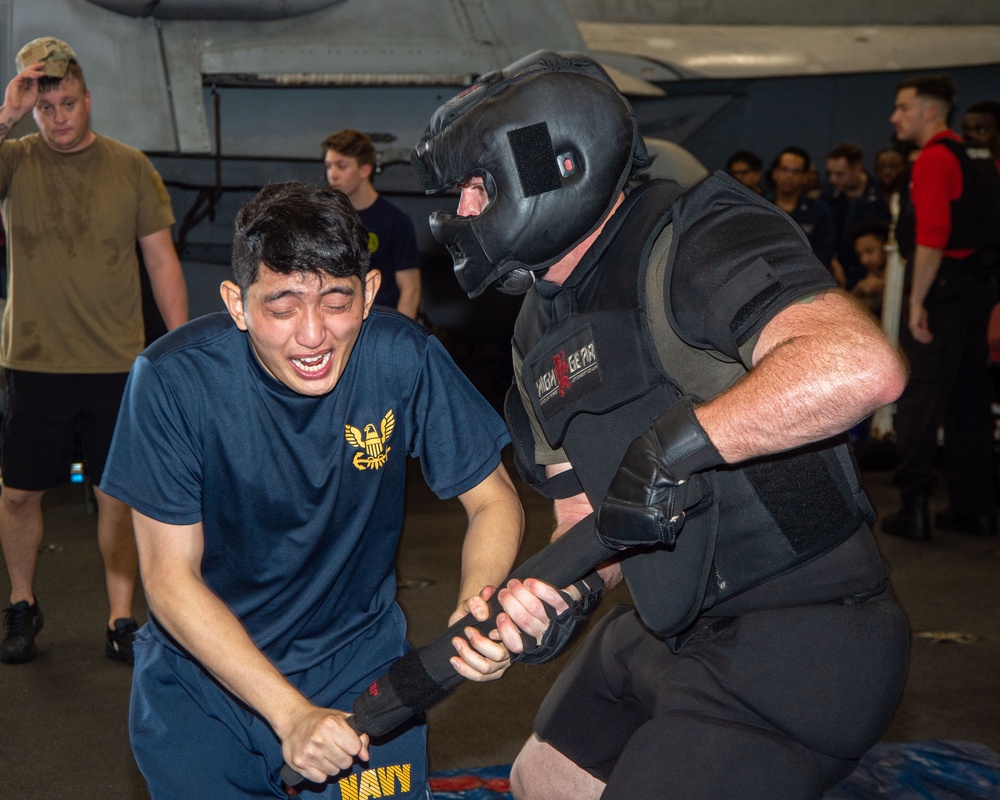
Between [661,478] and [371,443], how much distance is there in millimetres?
744

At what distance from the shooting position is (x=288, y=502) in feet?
7.06

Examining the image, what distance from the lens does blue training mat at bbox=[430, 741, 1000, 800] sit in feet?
10.0

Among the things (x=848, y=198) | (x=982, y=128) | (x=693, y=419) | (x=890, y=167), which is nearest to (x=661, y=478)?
(x=693, y=419)

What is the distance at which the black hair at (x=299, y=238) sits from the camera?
201cm

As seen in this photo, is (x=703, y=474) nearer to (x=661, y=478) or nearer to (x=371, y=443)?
(x=661, y=478)

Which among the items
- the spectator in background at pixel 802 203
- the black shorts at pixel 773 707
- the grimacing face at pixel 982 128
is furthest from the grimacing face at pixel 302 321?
the spectator in background at pixel 802 203

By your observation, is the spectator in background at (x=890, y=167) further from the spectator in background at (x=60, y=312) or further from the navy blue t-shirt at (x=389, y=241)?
the spectator in background at (x=60, y=312)

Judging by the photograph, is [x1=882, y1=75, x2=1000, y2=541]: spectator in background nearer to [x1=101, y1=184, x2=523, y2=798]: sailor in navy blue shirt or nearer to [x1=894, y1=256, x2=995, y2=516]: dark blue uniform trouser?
[x1=894, y1=256, x2=995, y2=516]: dark blue uniform trouser

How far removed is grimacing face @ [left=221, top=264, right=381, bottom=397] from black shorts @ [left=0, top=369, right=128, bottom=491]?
2220 millimetres

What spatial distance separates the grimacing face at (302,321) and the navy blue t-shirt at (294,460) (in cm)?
7

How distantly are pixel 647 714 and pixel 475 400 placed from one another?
723 mm

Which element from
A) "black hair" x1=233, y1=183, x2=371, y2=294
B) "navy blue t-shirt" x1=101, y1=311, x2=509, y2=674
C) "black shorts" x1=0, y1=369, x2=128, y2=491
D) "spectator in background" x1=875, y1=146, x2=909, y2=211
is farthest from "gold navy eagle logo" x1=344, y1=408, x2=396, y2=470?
"spectator in background" x1=875, y1=146, x2=909, y2=211

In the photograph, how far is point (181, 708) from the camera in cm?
213

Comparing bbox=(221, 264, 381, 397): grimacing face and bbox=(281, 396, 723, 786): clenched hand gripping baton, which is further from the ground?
bbox=(221, 264, 381, 397): grimacing face
